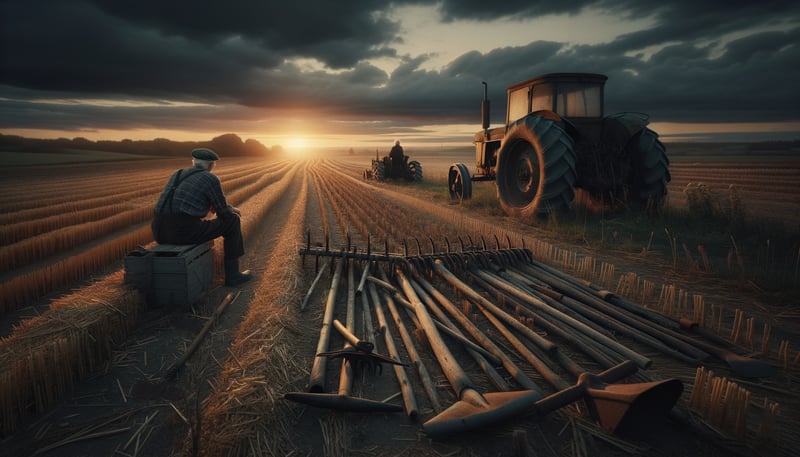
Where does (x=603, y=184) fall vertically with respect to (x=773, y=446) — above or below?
above

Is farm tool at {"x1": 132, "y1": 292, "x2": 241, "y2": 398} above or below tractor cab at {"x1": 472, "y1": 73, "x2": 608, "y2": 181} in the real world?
below

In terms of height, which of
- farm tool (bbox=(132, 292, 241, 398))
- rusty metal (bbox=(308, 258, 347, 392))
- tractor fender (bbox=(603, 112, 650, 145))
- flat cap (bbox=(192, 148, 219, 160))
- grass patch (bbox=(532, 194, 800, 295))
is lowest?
farm tool (bbox=(132, 292, 241, 398))

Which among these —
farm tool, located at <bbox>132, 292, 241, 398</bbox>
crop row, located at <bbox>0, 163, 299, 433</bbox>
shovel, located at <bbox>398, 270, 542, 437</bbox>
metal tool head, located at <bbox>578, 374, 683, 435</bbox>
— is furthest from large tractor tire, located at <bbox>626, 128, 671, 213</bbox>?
crop row, located at <bbox>0, 163, 299, 433</bbox>

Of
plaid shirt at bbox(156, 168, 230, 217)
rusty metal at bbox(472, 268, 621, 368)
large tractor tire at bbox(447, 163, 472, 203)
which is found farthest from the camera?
large tractor tire at bbox(447, 163, 472, 203)

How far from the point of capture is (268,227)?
9273 millimetres

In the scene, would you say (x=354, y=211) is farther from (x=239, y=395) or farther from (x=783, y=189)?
(x=783, y=189)

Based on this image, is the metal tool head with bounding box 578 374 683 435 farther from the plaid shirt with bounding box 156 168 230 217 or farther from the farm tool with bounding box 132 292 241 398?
the plaid shirt with bounding box 156 168 230 217

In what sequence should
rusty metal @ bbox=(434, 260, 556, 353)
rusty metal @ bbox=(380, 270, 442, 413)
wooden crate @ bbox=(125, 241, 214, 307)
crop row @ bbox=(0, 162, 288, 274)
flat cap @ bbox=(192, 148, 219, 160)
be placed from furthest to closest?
crop row @ bbox=(0, 162, 288, 274), flat cap @ bbox=(192, 148, 219, 160), wooden crate @ bbox=(125, 241, 214, 307), rusty metal @ bbox=(434, 260, 556, 353), rusty metal @ bbox=(380, 270, 442, 413)

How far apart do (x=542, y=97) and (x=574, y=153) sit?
213 centimetres

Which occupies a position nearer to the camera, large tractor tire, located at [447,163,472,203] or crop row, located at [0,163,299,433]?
crop row, located at [0,163,299,433]

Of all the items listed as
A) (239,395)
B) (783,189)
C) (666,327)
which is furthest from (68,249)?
(783,189)

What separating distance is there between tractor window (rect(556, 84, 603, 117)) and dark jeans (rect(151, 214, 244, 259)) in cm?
762

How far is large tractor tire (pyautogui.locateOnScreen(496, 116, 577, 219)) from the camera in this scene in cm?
732

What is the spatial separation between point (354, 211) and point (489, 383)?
848cm
